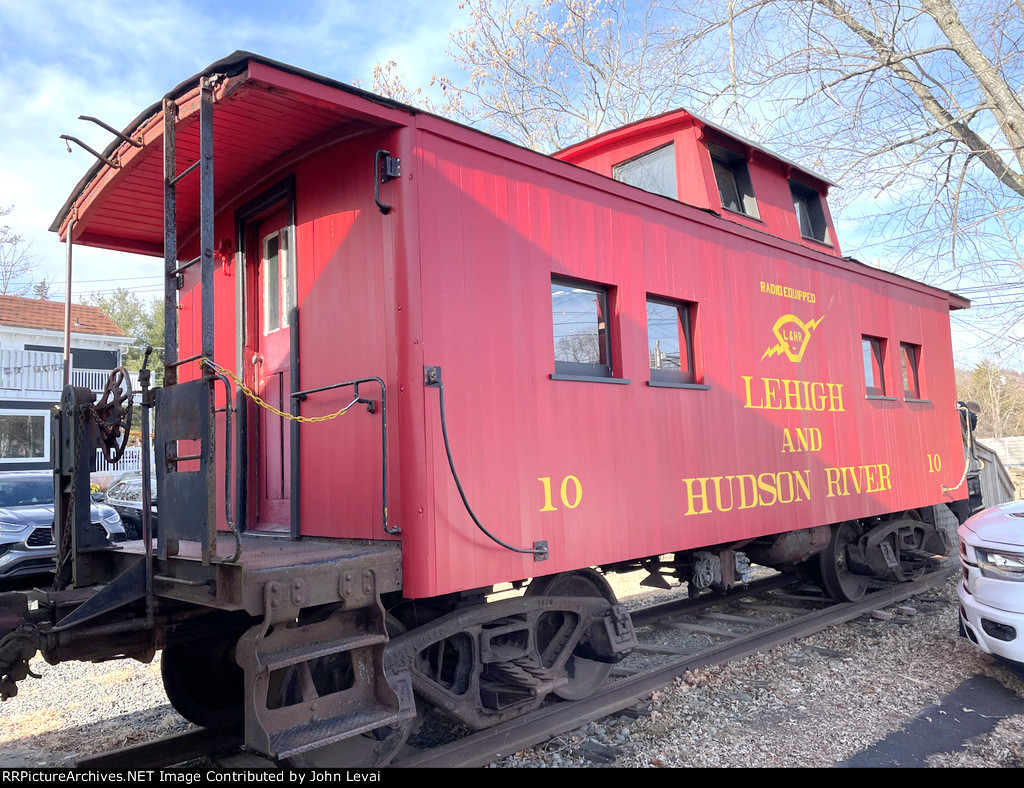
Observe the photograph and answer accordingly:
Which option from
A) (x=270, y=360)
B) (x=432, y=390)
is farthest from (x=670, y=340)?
(x=270, y=360)

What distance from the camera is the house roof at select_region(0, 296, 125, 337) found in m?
22.1

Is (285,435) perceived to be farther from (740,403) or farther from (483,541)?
(740,403)

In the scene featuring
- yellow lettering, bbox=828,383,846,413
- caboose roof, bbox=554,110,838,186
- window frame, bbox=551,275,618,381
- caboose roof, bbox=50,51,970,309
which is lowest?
yellow lettering, bbox=828,383,846,413

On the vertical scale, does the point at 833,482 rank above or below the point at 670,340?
below

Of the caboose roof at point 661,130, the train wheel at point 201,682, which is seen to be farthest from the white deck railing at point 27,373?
the train wheel at point 201,682

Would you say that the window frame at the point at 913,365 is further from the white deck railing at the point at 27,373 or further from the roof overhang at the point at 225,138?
the white deck railing at the point at 27,373

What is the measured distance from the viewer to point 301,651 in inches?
126

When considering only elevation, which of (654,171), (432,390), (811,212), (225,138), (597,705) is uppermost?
(654,171)

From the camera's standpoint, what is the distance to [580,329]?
15.9 feet

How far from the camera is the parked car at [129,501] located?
12.5m

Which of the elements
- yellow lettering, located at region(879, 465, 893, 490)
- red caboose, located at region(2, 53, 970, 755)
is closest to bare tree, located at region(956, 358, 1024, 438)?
yellow lettering, located at region(879, 465, 893, 490)

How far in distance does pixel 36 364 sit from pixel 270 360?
19626 millimetres

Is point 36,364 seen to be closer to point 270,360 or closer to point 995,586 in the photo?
point 270,360

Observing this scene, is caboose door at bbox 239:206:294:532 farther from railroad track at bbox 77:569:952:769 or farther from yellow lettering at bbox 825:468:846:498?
yellow lettering at bbox 825:468:846:498
